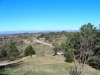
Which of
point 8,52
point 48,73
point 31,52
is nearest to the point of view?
point 48,73

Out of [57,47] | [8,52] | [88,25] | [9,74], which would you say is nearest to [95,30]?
[88,25]

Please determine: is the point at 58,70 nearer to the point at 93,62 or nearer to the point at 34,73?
the point at 34,73

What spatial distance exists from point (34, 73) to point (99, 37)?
15699 millimetres

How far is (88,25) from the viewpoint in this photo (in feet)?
85.8

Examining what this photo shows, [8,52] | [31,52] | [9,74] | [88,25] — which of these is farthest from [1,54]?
[9,74]

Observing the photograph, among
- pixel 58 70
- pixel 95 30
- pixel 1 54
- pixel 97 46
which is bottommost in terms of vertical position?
pixel 1 54

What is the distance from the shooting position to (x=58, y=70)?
16.0 m

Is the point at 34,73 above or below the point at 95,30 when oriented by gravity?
below

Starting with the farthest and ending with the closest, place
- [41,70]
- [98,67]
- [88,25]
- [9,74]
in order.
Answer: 1. [88,25]
2. [98,67]
3. [41,70]
4. [9,74]

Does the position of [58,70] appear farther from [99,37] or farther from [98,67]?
[99,37]

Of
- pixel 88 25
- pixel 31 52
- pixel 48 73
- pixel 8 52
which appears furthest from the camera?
pixel 8 52

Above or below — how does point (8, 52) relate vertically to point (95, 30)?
below

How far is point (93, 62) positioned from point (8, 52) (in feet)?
79.2

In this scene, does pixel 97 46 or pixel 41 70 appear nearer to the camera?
pixel 41 70
